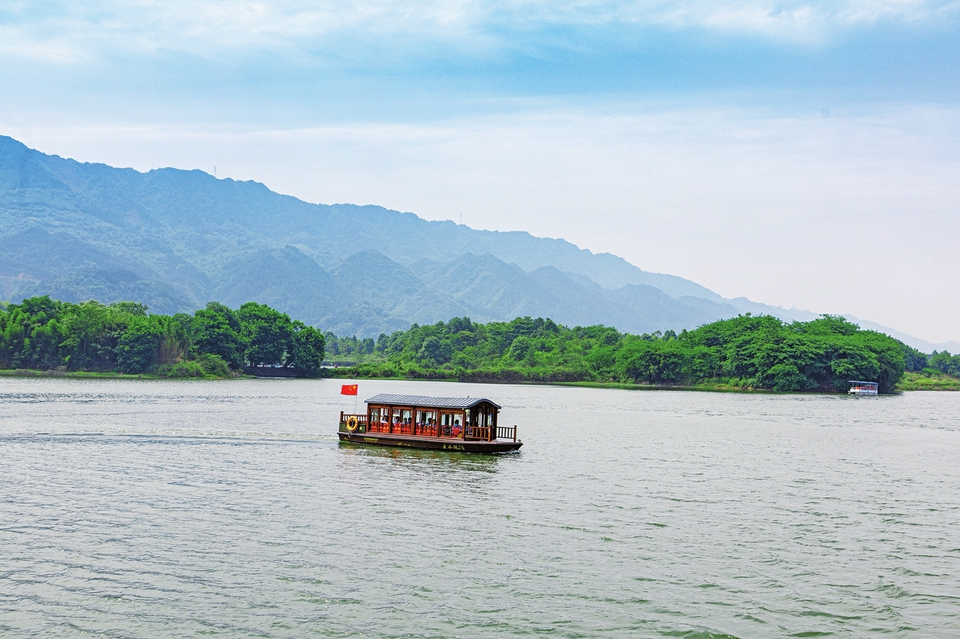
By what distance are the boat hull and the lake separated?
1.13 m

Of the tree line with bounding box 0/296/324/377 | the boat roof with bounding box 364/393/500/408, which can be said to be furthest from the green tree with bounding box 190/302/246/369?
the boat roof with bounding box 364/393/500/408

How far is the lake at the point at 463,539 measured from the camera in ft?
70.7

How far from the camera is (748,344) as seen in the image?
169125mm

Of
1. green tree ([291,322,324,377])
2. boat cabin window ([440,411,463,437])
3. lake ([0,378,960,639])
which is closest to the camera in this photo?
lake ([0,378,960,639])

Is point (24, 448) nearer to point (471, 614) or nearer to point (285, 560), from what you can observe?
point (285, 560)

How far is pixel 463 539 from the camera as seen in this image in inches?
1167

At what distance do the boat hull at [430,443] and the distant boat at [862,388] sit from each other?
117 metres

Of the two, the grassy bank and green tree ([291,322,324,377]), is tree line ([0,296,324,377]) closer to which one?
the grassy bank

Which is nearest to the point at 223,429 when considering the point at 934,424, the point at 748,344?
the point at 934,424

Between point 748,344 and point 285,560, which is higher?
point 748,344

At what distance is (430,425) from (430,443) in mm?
2151

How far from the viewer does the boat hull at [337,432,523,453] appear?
54.0m

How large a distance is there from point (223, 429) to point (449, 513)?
36.1 m

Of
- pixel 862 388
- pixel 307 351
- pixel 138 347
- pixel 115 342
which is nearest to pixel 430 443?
pixel 138 347
